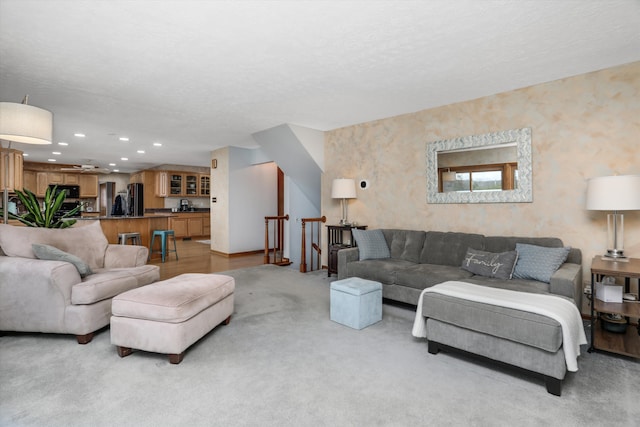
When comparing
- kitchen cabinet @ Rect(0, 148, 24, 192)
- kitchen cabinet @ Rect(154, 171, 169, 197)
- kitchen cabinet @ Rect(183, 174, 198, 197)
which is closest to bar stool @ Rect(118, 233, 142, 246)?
kitchen cabinet @ Rect(0, 148, 24, 192)

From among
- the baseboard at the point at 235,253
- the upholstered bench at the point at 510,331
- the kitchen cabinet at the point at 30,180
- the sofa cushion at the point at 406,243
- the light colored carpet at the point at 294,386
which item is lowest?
the light colored carpet at the point at 294,386

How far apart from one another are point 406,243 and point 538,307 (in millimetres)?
2148

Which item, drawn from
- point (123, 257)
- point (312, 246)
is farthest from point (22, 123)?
point (312, 246)

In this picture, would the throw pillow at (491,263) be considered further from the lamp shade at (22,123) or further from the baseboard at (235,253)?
the baseboard at (235,253)

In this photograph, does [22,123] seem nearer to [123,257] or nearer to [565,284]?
[123,257]

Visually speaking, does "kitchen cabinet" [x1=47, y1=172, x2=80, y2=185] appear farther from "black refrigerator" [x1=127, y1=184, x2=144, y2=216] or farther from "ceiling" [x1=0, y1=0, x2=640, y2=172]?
"ceiling" [x1=0, y1=0, x2=640, y2=172]

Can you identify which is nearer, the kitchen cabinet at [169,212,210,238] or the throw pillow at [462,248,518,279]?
the throw pillow at [462,248,518,279]

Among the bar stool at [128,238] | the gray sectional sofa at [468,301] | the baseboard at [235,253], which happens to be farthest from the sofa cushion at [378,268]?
the bar stool at [128,238]

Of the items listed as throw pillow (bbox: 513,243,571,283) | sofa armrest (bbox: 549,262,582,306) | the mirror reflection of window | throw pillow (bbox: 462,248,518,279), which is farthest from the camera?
the mirror reflection of window

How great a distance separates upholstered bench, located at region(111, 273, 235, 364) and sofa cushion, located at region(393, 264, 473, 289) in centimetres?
200

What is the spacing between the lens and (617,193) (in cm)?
256

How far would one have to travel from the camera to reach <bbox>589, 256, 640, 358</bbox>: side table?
2326 mm

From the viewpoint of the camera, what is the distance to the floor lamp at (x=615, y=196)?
8.25 ft

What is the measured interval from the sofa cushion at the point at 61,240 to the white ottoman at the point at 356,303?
2.58 metres
